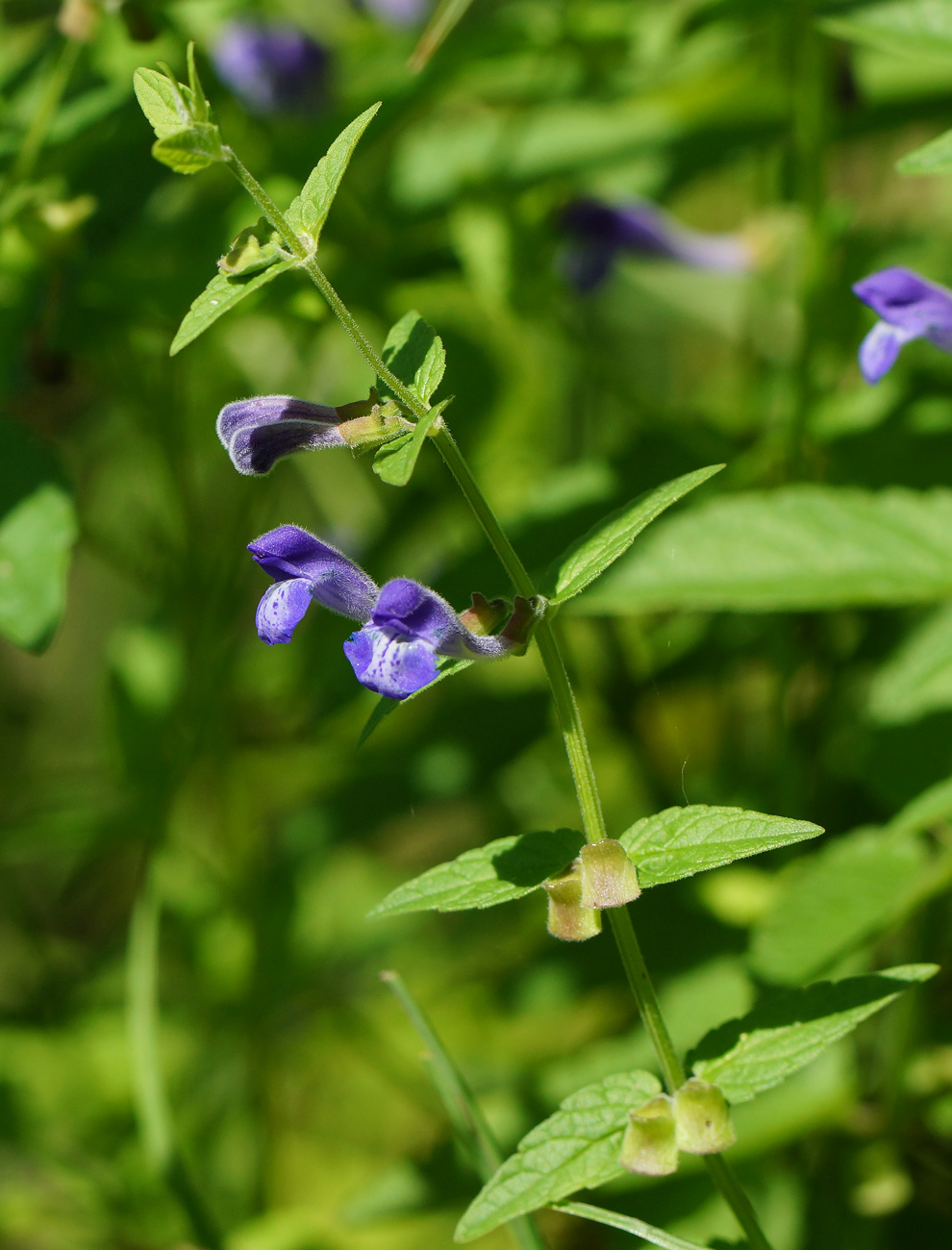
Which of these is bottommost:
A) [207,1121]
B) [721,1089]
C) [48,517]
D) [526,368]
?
[207,1121]

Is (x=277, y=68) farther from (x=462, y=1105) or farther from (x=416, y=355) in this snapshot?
(x=462, y=1105)

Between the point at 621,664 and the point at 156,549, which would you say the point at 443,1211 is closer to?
the point at 621,664

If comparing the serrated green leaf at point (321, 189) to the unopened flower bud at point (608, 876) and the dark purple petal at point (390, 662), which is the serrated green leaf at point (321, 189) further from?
the unopened flower bud at point (608, 876)

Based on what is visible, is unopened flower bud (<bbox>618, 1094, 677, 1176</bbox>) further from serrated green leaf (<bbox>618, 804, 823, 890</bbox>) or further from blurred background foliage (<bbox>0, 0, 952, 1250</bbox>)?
blurred background foliage (<bbox>0, 0, 952, 1250</bbox>)

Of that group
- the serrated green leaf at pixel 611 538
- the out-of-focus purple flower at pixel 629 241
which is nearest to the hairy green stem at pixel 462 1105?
the serrated green leaf at pixel 611 538

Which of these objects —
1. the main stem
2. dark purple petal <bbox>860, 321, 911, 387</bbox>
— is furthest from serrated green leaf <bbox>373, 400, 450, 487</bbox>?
dark purple petal <bbox>860, 321, 911, 387</bbox>

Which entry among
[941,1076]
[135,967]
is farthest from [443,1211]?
[941,1076]

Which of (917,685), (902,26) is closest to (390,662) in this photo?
(917,685)
